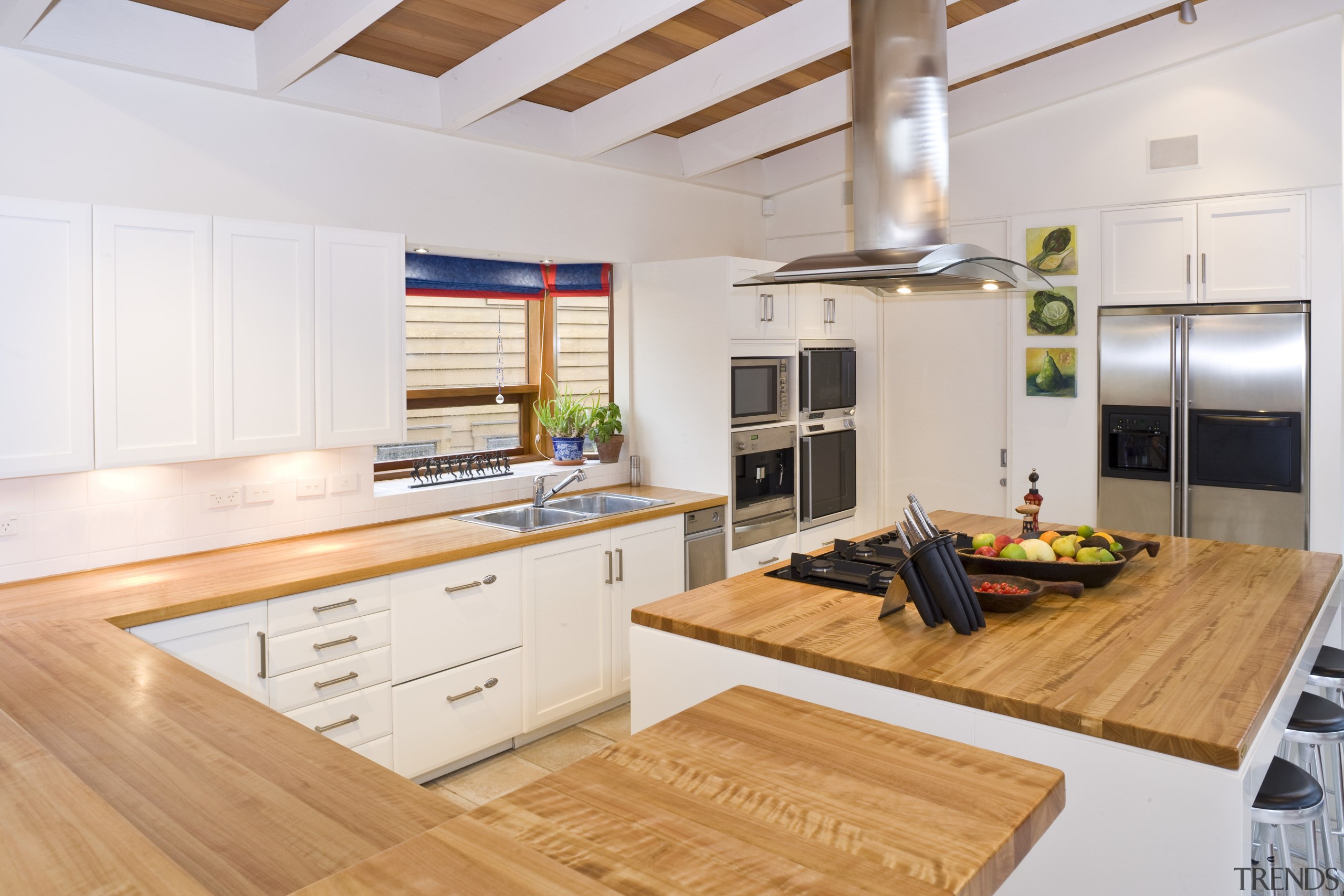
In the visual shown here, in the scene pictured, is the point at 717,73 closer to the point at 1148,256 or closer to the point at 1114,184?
the point at 1114,184

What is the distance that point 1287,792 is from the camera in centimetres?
204

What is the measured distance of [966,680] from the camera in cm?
197

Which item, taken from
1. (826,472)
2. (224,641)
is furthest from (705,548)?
(224,641)

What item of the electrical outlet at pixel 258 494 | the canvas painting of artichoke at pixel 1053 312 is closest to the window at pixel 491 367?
the electrical outlet at pixel 258 494

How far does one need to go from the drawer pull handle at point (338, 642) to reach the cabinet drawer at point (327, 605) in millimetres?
60

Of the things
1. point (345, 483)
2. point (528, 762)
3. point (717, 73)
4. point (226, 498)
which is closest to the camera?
point (226, 498)

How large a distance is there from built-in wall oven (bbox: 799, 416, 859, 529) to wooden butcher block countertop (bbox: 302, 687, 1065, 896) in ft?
11.5

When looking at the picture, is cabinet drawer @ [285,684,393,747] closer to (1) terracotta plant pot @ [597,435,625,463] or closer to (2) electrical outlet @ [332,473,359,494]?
(2) electrical outlet @ [332,473,359,494]

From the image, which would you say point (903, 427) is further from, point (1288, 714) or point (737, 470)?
point (1288, 714)

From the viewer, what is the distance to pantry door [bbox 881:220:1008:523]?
16.4 ft

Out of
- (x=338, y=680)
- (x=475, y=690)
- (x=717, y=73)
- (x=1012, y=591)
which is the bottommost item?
(x=475, y=690)

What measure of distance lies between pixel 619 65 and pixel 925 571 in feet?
8.82

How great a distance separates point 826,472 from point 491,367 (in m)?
1.93

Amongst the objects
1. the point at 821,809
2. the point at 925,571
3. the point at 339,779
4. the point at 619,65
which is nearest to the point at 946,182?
the point at 925,571
